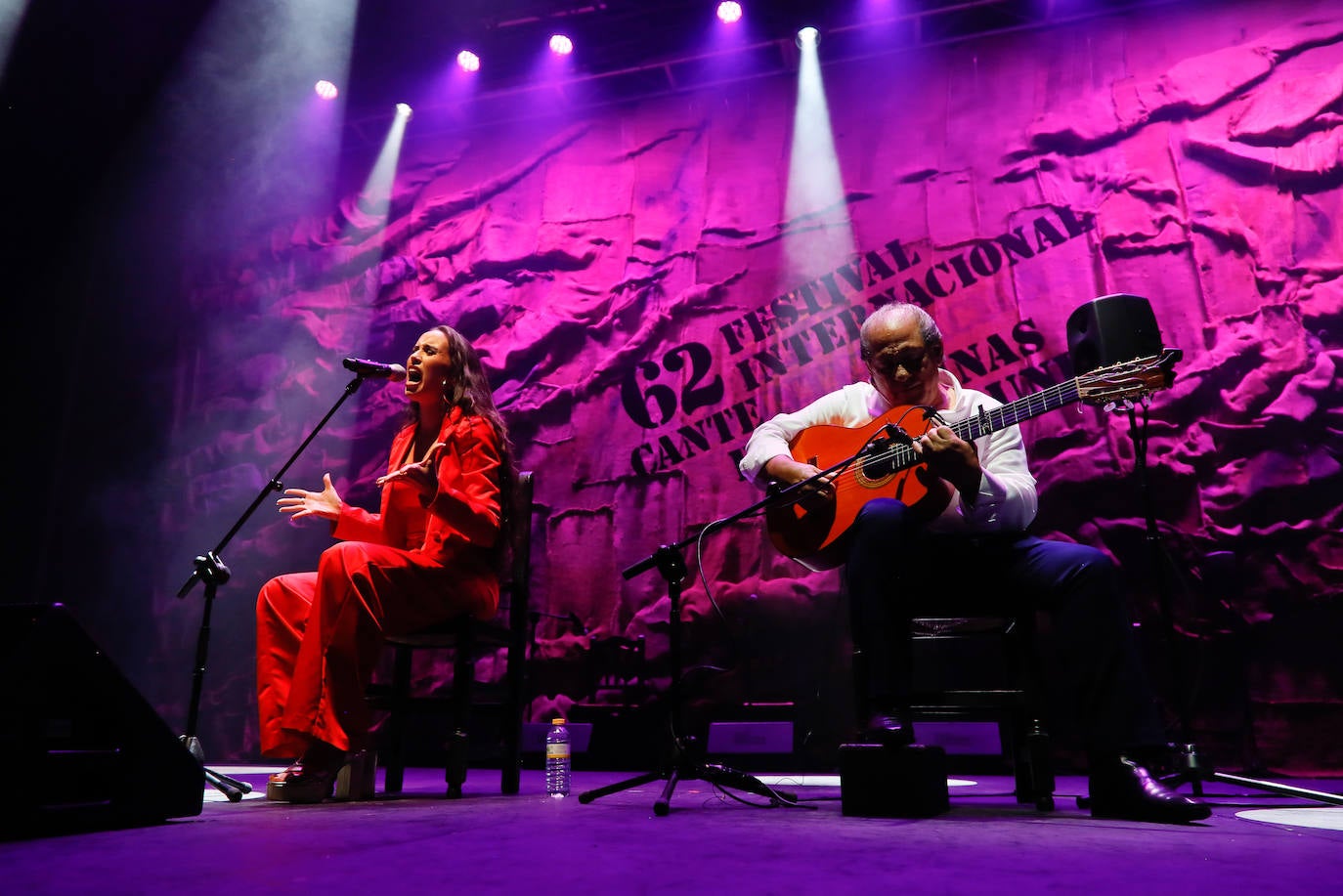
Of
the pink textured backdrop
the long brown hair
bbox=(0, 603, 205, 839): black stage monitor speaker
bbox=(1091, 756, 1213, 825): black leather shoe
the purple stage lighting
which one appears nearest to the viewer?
bbox=(0, 603, 205, 839): black stage monitor speaker

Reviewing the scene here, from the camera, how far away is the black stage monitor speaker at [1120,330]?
9.39 ft

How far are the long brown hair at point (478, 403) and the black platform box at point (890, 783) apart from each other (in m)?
1.37

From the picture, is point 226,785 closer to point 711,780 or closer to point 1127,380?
point 711,780

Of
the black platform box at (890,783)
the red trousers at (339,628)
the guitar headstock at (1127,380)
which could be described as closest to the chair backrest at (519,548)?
the red trousers at (339,628)

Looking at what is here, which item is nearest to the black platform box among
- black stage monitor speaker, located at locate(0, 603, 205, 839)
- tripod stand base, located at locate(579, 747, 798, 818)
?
tripod stand base, located at locate(579, 747, 798, 818)

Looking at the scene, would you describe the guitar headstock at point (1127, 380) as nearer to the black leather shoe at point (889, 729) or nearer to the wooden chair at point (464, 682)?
the black leather shoe at point (889, 729)

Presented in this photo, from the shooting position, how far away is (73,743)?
179 centimetres

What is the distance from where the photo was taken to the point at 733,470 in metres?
4.33

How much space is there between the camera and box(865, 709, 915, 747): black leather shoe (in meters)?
1.95

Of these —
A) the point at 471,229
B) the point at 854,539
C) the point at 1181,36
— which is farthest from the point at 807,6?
the point at 854,539

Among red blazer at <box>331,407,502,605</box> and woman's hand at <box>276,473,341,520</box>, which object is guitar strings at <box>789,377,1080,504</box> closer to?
red blazer at <box>331,407,502,605</box>

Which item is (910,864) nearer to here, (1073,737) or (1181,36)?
(1073,737)

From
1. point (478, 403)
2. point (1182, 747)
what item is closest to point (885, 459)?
point (1182, 747)

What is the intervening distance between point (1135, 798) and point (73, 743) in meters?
2.13
